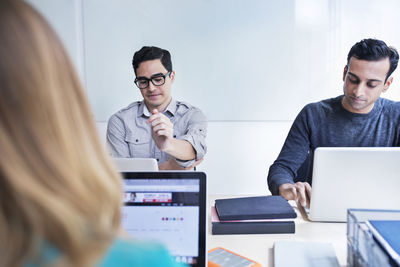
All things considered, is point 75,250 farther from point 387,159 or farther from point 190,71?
A: point 190,71

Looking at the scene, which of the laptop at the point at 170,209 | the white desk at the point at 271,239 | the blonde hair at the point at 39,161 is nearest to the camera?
the blonde hair at the point at 39,161

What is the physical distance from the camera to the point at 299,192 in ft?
4.70

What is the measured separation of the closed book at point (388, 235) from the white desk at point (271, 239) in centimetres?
12

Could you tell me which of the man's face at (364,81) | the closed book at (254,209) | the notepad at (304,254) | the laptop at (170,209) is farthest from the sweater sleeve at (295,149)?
the laptop at (170,209)

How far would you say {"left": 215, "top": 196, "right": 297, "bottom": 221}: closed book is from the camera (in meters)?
1.21

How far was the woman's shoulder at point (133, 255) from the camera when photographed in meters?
0.42

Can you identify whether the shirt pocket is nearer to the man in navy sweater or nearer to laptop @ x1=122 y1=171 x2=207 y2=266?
the man in navy sweater

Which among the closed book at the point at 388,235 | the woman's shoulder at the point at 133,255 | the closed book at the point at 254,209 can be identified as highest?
the woman's shoulder at the point at 133,255

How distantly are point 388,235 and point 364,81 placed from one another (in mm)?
1130

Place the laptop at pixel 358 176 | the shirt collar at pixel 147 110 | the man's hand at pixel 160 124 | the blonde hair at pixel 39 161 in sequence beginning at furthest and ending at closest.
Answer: the shirt collar at pixel 147 110
the man's hand at pixel 160 124
the laptop at pixel 358 176
the blonde hair at pixel 39 161

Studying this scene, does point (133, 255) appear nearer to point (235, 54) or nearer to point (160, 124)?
point (160, 124)

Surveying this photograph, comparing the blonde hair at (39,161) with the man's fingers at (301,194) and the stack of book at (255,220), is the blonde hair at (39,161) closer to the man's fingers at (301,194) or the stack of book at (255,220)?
the stack of book at (255,220)

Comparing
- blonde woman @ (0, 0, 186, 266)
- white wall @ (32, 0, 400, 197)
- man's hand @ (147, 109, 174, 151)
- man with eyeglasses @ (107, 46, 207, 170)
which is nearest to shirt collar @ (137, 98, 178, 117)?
man with eyeglasses @ (107, 46, 207, 170)

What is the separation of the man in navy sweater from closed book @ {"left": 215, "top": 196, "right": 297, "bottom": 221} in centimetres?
49
